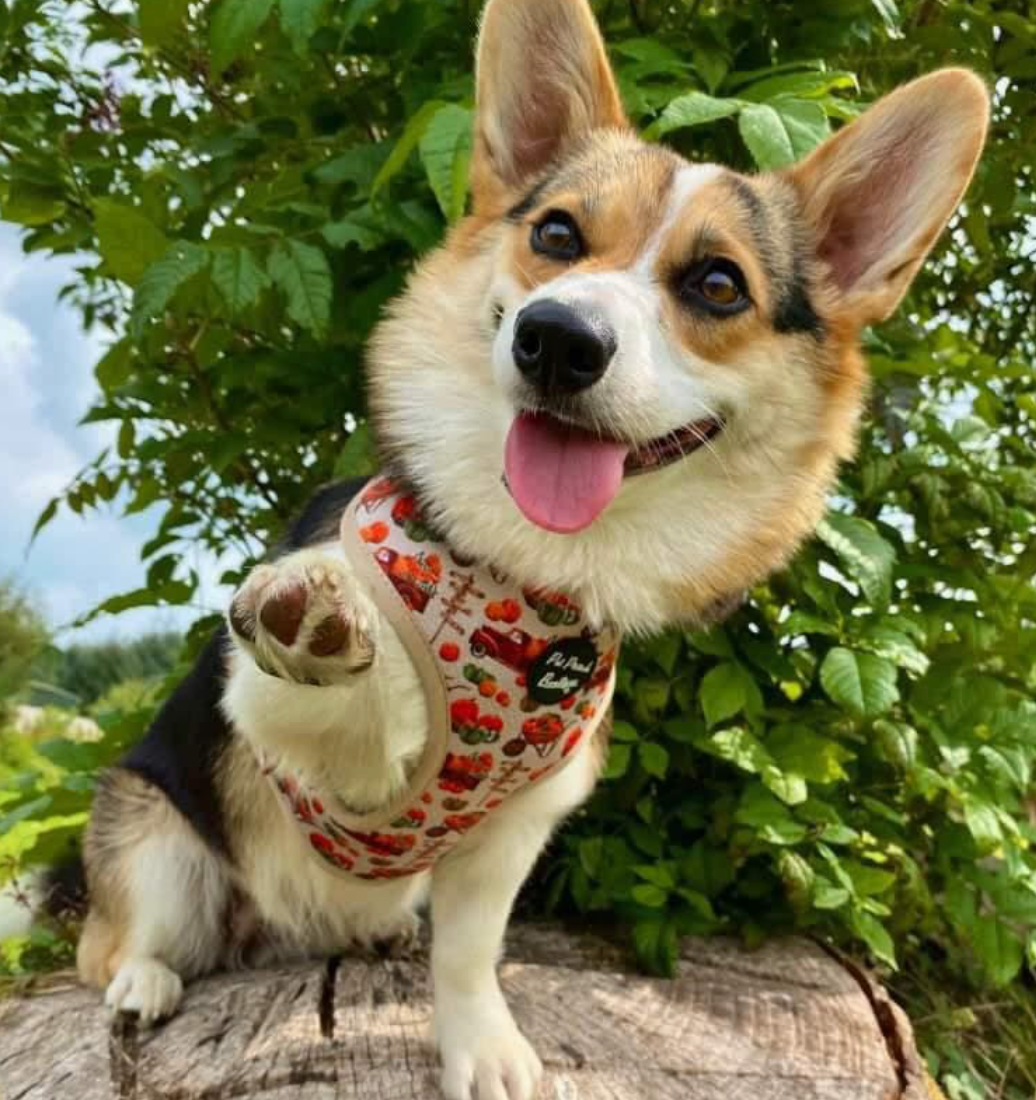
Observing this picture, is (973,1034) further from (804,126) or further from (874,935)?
(804,126)

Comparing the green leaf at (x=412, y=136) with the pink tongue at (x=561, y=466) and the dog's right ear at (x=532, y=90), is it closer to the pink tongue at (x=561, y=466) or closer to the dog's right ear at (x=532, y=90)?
the dog's right ear at (x=532, y=90)

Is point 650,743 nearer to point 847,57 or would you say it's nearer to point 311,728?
point 311,728

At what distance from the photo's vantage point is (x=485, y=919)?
219 centimetres

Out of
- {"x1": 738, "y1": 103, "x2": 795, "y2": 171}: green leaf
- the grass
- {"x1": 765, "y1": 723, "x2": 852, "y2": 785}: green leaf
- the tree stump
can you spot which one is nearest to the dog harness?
the tree stump

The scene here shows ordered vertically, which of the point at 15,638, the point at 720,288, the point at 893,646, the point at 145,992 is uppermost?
the point at 720,288

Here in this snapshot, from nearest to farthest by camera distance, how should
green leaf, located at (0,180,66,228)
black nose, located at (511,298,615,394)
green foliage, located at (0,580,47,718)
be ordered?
black nose, located at (511,298,615,394), green leaf, located at (0,180,66,228), green foliage, located at (0,580,47,718)

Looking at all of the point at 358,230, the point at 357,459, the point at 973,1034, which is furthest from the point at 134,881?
the point at 973,1034

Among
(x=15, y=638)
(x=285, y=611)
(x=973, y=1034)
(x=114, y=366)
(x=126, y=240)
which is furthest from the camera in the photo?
(x=15, y=638)

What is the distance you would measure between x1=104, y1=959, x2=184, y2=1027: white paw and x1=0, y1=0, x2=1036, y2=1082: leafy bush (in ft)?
3.41

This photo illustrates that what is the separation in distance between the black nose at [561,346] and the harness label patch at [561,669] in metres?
0.46

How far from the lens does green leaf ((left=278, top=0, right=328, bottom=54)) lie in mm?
2145

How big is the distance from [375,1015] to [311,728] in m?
0.77

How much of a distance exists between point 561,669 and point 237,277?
106 cm

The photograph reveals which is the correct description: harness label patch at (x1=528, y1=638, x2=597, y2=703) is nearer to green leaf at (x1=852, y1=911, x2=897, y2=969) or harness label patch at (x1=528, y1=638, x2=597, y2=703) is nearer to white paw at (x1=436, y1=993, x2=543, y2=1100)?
white paw at (x1=436, y1=993, x2=543, y2=1100)
